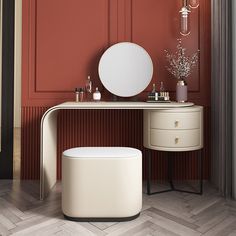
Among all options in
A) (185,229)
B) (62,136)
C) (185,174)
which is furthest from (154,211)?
(62,136)

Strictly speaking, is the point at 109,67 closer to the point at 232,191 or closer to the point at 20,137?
the point at 20,137

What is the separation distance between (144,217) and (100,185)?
39 centimetres

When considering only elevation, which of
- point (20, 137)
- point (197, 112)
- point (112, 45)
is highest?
point (112, 45)

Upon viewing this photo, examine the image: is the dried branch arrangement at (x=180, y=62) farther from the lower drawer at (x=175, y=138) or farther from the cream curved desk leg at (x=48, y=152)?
the cream curved desk leg at (x=48, y=152)

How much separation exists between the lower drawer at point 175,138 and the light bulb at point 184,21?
1.00m

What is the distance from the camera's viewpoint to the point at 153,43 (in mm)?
2887

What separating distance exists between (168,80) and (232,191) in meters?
1.11

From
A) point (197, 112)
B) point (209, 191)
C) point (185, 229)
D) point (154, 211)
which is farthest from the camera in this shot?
point (209, 191)

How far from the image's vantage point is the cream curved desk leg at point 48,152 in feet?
7.47

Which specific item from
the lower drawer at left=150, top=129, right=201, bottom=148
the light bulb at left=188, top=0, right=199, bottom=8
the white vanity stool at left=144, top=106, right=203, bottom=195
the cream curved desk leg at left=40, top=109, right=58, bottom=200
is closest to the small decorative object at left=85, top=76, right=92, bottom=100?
the cream curved desk leg at left=40, top=109, right=58, bottom=200

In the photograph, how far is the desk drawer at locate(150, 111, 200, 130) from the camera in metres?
2.32

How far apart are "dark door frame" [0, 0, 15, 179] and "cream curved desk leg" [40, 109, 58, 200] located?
0.48 metres

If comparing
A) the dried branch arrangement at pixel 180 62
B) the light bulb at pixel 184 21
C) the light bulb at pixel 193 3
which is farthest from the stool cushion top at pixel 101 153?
the light bulb at pixel 193 3

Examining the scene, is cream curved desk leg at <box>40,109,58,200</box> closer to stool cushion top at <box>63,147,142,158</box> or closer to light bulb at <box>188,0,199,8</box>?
stool cushion top at <box>63,147,142,158</box>
